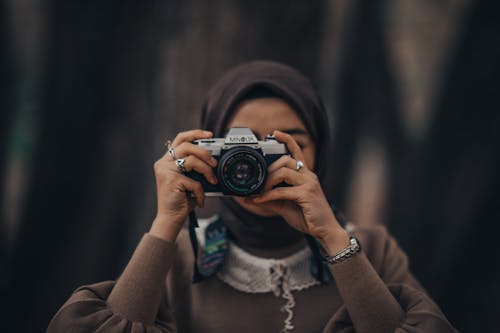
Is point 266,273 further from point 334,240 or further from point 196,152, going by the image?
point 196,152

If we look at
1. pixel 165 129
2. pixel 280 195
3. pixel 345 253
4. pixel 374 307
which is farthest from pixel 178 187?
pixel 165 129

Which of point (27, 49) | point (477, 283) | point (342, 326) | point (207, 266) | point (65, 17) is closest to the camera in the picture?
point (342, 326)

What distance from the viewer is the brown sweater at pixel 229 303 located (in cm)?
121

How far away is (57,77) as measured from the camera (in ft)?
9.19

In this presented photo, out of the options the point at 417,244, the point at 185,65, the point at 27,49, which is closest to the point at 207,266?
the point at 185,65

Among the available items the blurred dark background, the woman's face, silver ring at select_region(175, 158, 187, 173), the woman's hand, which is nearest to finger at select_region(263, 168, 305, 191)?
the woman's hand

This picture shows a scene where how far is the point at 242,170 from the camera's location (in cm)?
129

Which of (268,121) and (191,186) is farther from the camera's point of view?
(268,121)

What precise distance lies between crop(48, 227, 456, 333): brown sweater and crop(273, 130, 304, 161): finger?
1.08 feet

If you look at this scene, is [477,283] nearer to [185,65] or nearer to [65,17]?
[185,65]

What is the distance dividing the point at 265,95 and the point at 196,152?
13.5 inches

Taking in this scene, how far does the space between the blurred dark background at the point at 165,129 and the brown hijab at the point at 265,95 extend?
28.4 inches

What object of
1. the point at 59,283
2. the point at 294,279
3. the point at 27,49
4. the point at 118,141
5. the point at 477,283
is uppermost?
the point at 27,49

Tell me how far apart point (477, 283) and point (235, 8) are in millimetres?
1905
